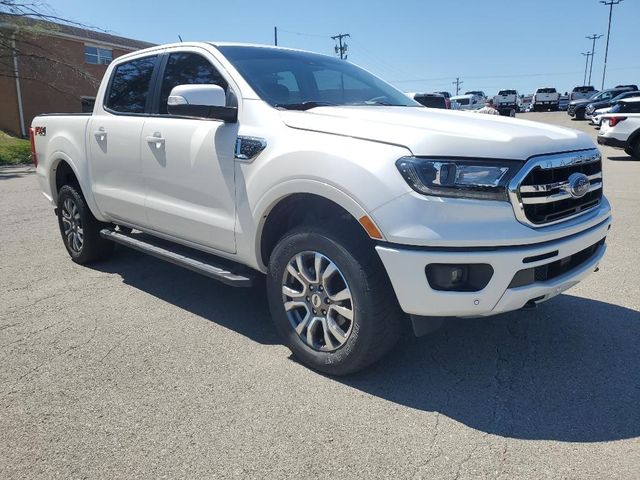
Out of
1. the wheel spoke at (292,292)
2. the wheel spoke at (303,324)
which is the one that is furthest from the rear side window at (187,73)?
the wheel spoke at (303,324)

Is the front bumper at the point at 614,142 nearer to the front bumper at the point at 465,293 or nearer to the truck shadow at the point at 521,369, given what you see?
the truck shadow at the point at 521,369

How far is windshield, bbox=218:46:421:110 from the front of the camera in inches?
146

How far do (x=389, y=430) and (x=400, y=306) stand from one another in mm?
642

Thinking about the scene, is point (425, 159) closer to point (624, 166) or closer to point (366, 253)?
point (366, 253)

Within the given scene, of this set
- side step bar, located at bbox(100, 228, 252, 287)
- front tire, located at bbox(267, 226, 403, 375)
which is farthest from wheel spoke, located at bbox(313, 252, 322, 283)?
side step bar, located at bbox(100, 228, 252, 287)

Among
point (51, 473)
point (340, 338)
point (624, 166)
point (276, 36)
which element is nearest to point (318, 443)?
point (340, 338)

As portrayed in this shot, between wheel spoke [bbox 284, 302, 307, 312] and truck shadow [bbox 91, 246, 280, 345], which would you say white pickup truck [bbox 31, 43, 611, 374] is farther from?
truck shadow [bbox 91, 246, 280, 345]

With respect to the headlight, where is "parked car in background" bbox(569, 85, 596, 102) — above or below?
above

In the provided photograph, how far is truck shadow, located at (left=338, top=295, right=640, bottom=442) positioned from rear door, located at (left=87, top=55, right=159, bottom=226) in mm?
2489

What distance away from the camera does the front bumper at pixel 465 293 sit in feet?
8.81

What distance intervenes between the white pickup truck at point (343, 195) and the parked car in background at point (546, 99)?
5083cm

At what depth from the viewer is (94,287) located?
→ 503 cm

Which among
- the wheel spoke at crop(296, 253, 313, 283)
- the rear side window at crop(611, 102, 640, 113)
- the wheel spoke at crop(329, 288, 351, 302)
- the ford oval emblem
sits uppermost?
the rear side window at crop(611, 102, 640, 113)

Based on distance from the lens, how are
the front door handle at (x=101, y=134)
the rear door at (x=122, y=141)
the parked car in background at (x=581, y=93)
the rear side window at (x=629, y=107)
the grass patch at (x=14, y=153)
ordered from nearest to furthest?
1. the rear door at (x=122, y=141)
2. the front door handle at (x=101, y=134)
3. the rear side window at (x=629, y=107)
4. the grass patch at (x=14, y=153)
5. the parked car in background at (x=581, y=93)
